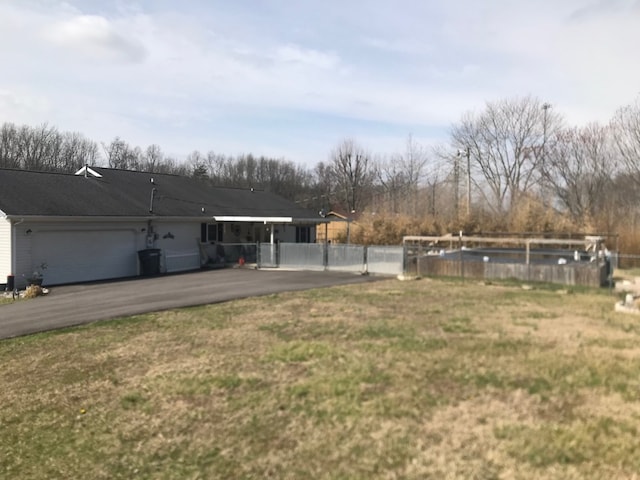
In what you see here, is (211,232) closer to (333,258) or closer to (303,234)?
(303,234)

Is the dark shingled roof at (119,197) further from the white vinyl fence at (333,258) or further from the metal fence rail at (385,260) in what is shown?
the metal fence rail at (385,260)

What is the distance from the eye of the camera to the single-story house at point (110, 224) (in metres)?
18.7

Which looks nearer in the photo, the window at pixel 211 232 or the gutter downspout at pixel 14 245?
the gutter downspout at pixel 14 245

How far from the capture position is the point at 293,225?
108 ft

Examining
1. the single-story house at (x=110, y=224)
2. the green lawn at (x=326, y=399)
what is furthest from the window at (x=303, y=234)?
the green lawn at (x=326, y=399)

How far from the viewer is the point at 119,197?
957 inches

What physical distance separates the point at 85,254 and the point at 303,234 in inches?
607

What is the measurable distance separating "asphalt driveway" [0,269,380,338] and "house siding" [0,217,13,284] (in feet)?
5.64

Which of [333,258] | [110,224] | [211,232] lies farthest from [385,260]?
[110,224]

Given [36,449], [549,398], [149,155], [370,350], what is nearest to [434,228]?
[370,350]

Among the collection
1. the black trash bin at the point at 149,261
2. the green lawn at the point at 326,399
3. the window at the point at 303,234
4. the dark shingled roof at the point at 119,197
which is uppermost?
the dark shingled roof at the point at 119,197

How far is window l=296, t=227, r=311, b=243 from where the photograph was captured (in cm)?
3338

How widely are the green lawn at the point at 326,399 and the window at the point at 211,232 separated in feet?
52.8

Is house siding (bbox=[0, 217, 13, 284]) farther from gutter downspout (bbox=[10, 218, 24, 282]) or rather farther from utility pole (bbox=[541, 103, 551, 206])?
utility pole (bbox=[541, 103, 551, 206])
